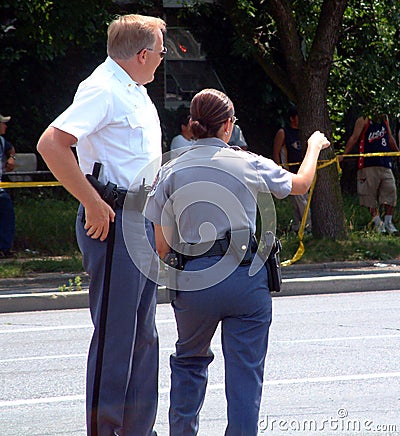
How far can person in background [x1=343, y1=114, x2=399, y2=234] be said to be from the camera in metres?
15.2

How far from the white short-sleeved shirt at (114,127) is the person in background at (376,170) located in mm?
11081

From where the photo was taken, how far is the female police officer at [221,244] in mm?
4488

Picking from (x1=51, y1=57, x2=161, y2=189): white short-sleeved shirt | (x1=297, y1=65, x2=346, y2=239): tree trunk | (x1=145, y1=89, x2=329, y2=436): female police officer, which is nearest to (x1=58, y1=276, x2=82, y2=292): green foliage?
(x1=297, y1=65, x2=346, y2=239): tree trunk

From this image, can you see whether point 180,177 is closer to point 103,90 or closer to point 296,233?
point 103,90

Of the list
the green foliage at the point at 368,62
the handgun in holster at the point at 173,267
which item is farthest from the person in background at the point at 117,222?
the green foliage at the point at 368,62

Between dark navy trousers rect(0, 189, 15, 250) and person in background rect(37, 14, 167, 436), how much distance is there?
890 centimetres

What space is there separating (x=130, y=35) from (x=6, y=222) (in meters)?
9.04

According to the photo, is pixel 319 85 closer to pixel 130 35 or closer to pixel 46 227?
pixel 46 227

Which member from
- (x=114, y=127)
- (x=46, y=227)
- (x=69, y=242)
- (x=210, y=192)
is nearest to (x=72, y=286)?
(x=69, y=242)

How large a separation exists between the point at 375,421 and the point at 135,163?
222 centimetres

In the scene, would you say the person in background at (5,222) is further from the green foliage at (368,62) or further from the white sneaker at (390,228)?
the white sneaker at (390,228)

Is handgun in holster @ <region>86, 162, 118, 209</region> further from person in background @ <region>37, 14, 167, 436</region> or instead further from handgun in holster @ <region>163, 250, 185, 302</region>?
handgun in holster @ <region>163, 250, 185, 302</region>

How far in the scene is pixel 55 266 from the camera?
12.2 meters

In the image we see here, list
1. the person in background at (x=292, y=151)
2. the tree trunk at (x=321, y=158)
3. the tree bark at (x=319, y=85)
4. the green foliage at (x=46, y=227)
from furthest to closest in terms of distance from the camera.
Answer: the person in background at (x=292, y=151), the green foliage at (x=46, y=227), the tree trunk at (x=321, y=158), the tree bark at (x=319, y=85)
